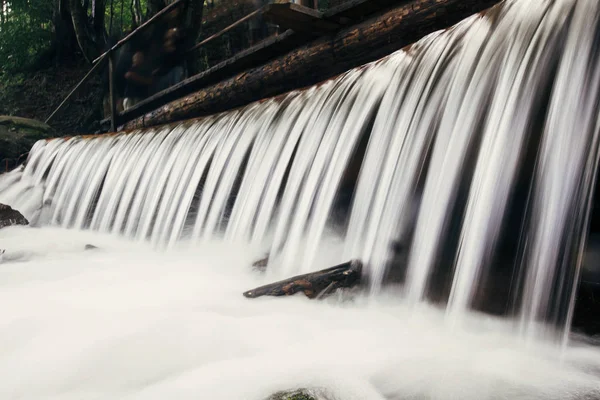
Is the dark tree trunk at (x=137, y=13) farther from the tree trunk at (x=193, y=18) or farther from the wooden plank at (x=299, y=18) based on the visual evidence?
the wooden plank at (x=299, y=18)

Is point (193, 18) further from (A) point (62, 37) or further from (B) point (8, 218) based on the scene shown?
(A) point (62, 37)

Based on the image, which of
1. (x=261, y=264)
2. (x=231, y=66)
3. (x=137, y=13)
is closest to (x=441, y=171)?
(x=261, y=264)

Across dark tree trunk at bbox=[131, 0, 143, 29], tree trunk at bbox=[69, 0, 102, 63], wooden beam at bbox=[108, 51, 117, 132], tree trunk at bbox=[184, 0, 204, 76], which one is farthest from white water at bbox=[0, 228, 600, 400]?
dark tree trunk at bbox=[131, 0, 143, 29]

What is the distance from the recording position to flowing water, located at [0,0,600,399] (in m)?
1.66

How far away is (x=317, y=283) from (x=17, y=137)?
31.3 feet

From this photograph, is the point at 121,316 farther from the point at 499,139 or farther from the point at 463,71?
the point at 463,71

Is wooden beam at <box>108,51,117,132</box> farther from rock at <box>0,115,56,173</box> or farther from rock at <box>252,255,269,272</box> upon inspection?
rock at <box>252,255,269,272</box>

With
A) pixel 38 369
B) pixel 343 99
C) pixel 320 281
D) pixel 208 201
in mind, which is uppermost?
pixel 343 99

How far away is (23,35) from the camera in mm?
16266

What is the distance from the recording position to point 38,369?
1778 millimetres

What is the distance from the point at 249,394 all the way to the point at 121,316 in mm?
1157

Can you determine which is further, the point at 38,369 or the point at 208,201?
the point at 208,201

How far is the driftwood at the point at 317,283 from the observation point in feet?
8.24

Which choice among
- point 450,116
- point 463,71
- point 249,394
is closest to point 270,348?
point 249,394
